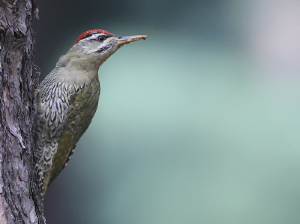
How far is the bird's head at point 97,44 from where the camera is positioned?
138 centimetres

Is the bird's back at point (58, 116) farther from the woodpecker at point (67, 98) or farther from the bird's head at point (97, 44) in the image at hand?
the bird's head at point (97, 44)

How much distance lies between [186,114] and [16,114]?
1.45 metres

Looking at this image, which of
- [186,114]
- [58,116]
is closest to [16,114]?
[58,116]

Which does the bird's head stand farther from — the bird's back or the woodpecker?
the bird's back

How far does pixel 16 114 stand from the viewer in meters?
0.97

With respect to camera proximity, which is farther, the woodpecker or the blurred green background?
the blurred green background

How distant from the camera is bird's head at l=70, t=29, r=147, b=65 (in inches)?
54.2

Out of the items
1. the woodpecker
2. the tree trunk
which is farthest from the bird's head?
the tree trunk

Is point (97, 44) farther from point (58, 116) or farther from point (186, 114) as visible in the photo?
point (186, 114)

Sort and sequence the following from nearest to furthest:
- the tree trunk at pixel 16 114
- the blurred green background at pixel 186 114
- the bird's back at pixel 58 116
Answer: the tree trunk at pixel 16 114
the bird's back at pixel 58 116
the blurred green background at pixel 186 114

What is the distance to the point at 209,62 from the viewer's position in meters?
2.27

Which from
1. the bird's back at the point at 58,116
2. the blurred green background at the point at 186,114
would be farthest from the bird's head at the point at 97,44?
the blurred green background at the point at 186,114

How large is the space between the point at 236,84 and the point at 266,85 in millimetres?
214

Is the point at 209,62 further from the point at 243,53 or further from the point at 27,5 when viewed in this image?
the point at 27,5
